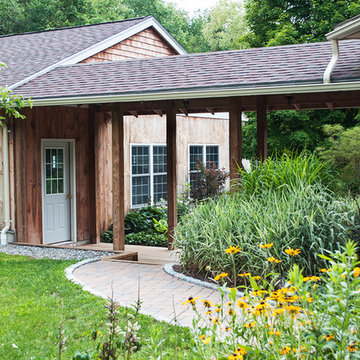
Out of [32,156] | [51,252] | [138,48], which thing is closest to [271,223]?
[51,252]

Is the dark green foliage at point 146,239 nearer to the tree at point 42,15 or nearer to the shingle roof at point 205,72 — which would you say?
the shingle roof at point 205,72

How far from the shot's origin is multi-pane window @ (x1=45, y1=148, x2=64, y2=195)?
472 inches

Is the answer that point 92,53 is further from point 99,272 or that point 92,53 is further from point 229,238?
point 229,238

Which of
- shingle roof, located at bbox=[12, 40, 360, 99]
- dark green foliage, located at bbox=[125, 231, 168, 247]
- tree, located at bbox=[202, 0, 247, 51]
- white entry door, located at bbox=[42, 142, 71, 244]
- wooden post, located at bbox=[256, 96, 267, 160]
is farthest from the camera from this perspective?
tree, located at bbox=[202, 0, 247, 51]

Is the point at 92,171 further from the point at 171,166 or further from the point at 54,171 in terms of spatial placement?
the point at 171,166

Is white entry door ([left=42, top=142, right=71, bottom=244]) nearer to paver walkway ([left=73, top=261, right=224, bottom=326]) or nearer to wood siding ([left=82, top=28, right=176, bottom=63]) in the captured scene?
wood siding ([left=82, top=28, right=176, bottom=63])

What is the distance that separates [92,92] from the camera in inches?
396

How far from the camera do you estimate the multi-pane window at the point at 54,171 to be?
472 inches

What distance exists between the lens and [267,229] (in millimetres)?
6875

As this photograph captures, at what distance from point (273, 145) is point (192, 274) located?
11965 millimetres

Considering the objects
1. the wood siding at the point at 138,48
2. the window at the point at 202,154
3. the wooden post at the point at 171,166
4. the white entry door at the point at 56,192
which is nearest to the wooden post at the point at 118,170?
the wooden post at the point at 171,166

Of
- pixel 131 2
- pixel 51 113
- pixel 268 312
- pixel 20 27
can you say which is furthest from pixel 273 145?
pixel 131 2

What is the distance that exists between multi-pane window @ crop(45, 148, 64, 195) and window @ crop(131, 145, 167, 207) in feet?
8.03

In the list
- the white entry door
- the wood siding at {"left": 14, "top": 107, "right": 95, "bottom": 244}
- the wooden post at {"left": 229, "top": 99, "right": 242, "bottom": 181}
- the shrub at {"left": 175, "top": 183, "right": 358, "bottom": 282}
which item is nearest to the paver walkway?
the shrub at {"left": 175, "top": 183, "right": 358, "bottom": 282}
